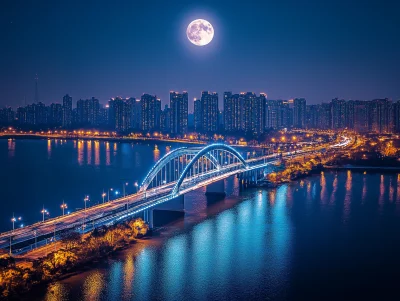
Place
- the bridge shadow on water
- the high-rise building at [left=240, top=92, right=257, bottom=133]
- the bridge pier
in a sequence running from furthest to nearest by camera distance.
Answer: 1. the high-rise building at [left=240, top=92, right=257, bottom=133]
2. the bridge pier
3. the bridge shadow on water

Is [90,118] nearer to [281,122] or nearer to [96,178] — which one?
[281,122]

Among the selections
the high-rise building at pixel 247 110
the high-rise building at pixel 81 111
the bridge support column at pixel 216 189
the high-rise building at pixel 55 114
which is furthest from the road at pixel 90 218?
the high-rise building at pixel 55 114

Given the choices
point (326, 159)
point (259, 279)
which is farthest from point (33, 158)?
point (259, 279)

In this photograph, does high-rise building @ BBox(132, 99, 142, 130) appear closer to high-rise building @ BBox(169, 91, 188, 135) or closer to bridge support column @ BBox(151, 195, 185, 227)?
high-rise building @ BBox(169, 91, 188, 135)

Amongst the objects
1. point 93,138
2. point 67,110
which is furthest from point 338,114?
point 67,110

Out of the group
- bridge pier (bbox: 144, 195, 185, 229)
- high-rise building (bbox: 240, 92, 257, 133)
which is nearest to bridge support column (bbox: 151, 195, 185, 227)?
bridge pier (bbox: 144, 195, 185, 229)
